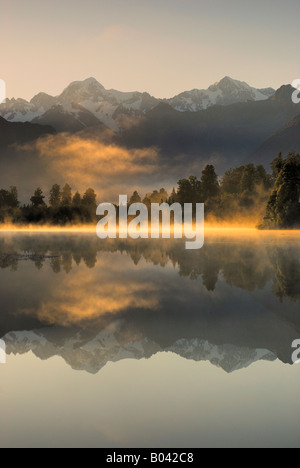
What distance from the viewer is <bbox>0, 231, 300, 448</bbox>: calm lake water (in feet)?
20.2

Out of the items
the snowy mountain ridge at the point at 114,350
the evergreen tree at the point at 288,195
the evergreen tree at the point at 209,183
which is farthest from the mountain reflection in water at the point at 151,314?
the evergreen tree at the point at 209,183

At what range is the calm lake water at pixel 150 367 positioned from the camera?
243 inches

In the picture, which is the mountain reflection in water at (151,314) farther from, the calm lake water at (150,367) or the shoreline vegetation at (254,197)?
the shoreline vegetation at (254,197)

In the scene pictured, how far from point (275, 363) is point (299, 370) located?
0.54 meters

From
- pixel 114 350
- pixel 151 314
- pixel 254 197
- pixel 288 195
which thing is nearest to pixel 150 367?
pixel 114 350

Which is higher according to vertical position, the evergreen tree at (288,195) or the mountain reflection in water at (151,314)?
the evergreen tree at (288,195)

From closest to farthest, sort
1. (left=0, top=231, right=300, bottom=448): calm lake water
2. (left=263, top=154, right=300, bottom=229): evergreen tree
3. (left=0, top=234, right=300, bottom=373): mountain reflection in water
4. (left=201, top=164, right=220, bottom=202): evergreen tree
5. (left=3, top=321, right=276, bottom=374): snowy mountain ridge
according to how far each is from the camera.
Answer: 1. (left=0, top=231, right=300, bottom=448): calm lake water
2. (left=3, top=321, right=276, bottom=374): snowy mountain ridge
3. (left=0, top=234, right=300, bottom=373): mountain reflection in water
4. (left=263, top=154, right=300, bottom=229): evergreen tree
5. (left=201, top=164, right=220, bottom=202): evergreen tree

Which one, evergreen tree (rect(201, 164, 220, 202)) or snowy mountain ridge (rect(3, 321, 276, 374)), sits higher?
evergreen tree (rect(201, 164, 220, 202))

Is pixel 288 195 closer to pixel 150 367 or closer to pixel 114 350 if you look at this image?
pixel 114 350

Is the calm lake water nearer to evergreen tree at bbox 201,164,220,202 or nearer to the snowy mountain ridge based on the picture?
the snowy mountain ridge

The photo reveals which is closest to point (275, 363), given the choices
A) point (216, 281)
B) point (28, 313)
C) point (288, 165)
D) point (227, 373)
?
point (227, 373)

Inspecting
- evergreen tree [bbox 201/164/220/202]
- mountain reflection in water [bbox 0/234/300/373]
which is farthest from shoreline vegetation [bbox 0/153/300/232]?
mountain reflection in water [bbox 0/234/300/373]

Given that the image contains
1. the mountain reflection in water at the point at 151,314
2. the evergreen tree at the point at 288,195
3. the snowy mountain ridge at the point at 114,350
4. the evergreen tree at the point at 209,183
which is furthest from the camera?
the evergreen tree at the point at 209,183
